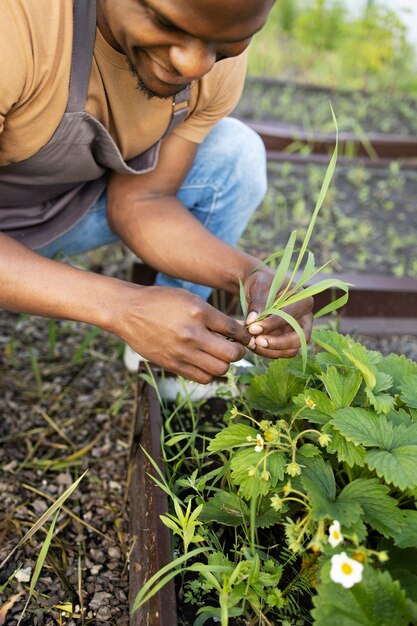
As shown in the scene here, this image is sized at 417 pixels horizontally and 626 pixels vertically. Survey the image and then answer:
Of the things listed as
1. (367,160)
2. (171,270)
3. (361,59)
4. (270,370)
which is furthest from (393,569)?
(361,59)

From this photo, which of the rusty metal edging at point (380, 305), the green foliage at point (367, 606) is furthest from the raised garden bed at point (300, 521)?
the rusty metal edging at point (380, 305)

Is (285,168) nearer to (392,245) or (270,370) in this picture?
(392,245)

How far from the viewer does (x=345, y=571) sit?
38.4 inches

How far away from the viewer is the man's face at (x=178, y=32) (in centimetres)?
114

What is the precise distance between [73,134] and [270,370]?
633 millimetres

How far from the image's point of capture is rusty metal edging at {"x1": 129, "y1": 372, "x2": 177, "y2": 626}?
3.77 ft

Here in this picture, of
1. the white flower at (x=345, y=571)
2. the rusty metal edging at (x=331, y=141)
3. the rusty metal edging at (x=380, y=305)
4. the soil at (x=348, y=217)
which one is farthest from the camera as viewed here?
the rusty metal edging at (x=331, y=141)

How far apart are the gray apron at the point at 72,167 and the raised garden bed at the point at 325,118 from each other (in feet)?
5.73

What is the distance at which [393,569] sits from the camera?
1.15 m

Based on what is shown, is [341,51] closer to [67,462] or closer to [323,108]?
[323,108]

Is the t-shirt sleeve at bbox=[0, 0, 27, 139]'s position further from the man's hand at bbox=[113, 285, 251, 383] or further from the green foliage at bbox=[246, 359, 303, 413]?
the green foliage at bbox=[246, 359, 303, 413]

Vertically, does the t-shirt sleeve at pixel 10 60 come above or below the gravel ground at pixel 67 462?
above

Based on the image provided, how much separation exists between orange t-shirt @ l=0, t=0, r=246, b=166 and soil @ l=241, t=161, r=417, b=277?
97 cm

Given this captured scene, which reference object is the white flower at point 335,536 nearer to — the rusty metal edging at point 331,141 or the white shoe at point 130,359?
the white shoe at point 130,359
